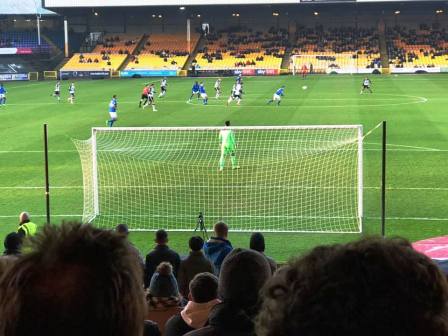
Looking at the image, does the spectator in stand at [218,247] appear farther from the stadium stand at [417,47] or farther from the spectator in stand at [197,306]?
the stadium stand at [417,47]

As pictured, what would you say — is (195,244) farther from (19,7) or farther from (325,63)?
(19,7)

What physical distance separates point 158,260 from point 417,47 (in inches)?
2747

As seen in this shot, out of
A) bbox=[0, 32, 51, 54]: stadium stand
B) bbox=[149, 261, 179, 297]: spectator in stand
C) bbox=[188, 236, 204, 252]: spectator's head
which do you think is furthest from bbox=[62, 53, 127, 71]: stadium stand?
bbox=[149, 261, 179, 297]: spectator in stand

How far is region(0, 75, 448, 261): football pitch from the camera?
14461 millimetres

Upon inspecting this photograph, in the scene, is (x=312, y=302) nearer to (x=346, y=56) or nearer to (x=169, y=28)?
(x=346, y=56)

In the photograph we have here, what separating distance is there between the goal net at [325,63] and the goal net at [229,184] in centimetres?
4473

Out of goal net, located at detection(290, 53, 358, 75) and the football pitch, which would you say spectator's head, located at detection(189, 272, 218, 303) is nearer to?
the football pitch

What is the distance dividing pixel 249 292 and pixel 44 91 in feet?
165

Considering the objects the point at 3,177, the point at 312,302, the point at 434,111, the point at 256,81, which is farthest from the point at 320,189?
the point at 256,81

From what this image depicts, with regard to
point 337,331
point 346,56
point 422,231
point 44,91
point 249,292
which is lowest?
point 422,231

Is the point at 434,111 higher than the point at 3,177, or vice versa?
the point at 434,111

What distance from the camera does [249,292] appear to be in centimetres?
404

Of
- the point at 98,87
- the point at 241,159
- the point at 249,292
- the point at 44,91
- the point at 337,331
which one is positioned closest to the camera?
the point at 337,331

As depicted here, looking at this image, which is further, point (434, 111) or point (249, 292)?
point (434, 111)
